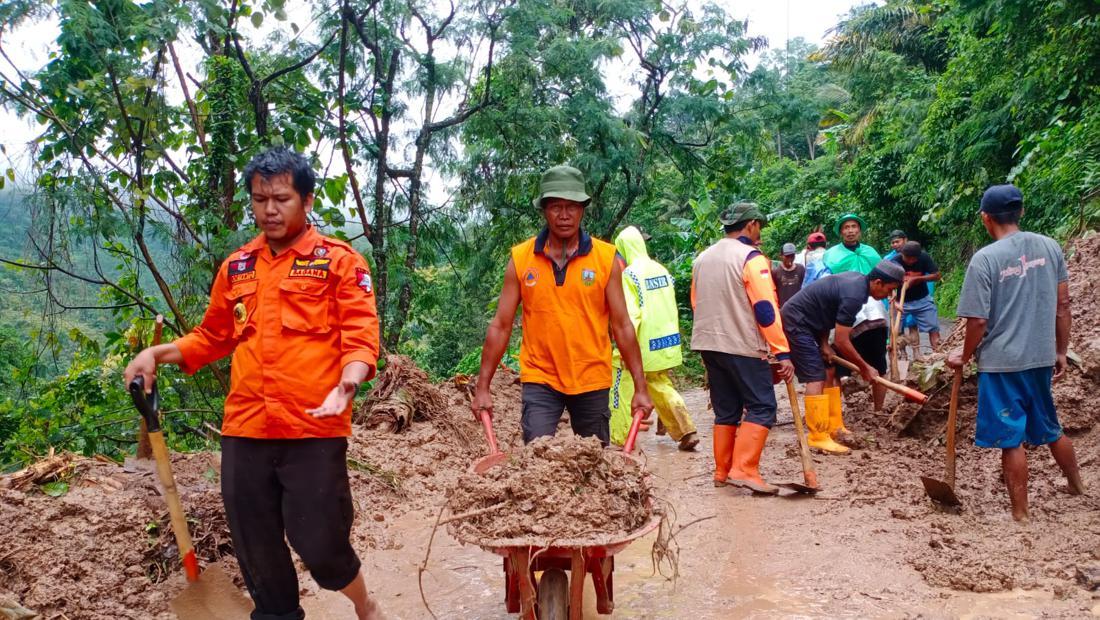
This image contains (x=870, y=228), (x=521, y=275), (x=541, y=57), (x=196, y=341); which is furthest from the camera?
(x=870, y=228)

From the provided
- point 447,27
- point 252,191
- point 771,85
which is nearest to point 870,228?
point 771,85

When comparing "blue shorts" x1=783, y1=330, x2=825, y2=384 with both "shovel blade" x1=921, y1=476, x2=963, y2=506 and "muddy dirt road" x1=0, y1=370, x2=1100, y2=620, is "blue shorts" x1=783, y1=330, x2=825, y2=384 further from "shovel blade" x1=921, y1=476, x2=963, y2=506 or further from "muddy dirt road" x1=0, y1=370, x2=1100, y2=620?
"shovel blade" x1=921, y1=476, x2=963, y2=506

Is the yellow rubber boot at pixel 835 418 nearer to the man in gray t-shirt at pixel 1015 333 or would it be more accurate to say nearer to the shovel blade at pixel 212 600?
the man in gray t-shirt at pixel 1015 333

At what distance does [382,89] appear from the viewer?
9430mm

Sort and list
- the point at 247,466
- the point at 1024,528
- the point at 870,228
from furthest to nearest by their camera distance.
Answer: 1. the point at 870,228
2. the point at 1024,528
3. the point at 247,466

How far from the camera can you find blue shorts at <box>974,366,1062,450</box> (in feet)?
15.4

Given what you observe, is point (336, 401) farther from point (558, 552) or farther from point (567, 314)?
point (567, 314)

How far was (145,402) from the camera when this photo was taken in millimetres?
3324

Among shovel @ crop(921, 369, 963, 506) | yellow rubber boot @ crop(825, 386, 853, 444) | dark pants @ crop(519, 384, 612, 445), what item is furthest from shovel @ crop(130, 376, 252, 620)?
yellow rubber boot @ crop(825, 386, 853, 444)

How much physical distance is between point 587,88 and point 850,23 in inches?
677

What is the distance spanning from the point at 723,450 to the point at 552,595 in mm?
3146

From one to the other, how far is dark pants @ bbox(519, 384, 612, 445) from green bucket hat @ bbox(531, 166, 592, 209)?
0.97 metres

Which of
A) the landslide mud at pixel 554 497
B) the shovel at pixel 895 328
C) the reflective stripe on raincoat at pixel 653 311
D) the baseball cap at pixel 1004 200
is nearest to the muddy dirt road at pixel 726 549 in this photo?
the landslide mud at pixel 554 497

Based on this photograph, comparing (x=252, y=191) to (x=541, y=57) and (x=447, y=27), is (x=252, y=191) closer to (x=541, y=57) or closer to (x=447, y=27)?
(x=447, y=27)
